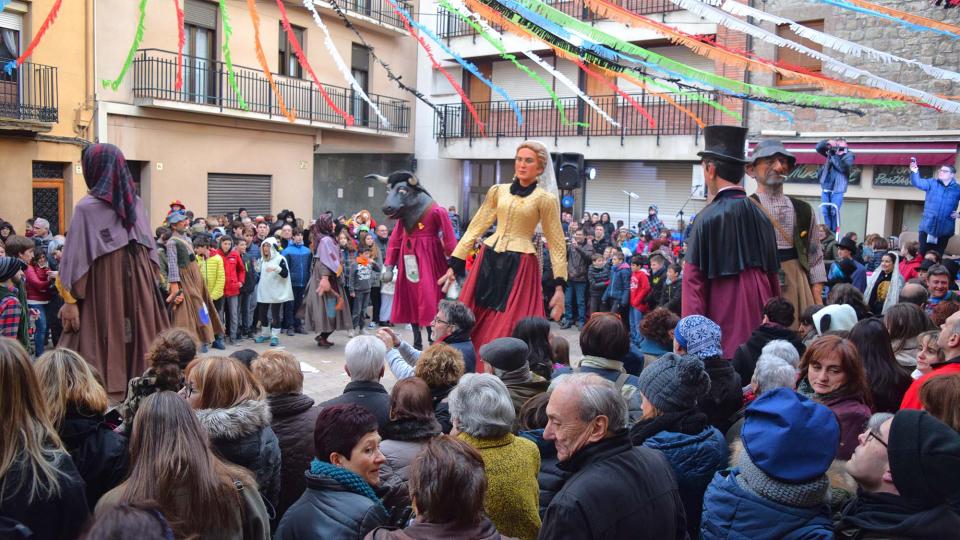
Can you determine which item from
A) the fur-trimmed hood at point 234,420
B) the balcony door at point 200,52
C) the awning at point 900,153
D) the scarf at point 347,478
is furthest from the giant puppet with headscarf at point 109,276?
the awning at point 900,153

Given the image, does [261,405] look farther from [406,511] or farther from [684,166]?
[684,166]

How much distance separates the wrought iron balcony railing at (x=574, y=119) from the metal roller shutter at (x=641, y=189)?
3.68ft

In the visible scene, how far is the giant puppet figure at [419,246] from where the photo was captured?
8.04 meters

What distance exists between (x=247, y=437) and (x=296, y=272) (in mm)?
8394

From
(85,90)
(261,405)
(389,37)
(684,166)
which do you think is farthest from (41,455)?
(389,37)

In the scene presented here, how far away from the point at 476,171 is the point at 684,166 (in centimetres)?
756

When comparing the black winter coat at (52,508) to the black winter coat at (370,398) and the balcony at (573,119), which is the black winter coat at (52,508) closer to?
the black winter coat at (370,398)

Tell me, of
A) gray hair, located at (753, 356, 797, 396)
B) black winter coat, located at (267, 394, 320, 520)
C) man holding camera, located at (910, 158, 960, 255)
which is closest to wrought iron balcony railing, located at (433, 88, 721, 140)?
man holding camera, located at (910, 158, 960, 255)

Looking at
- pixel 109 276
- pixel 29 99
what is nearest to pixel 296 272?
pixel 109 276

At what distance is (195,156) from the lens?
62.4 ft

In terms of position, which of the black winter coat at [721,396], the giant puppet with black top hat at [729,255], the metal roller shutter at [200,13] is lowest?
the black winter coat at [721,396]

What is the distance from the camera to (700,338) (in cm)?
388

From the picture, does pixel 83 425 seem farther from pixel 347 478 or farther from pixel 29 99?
pixel 29 99

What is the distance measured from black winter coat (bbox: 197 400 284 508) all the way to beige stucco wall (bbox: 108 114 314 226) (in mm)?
15899
